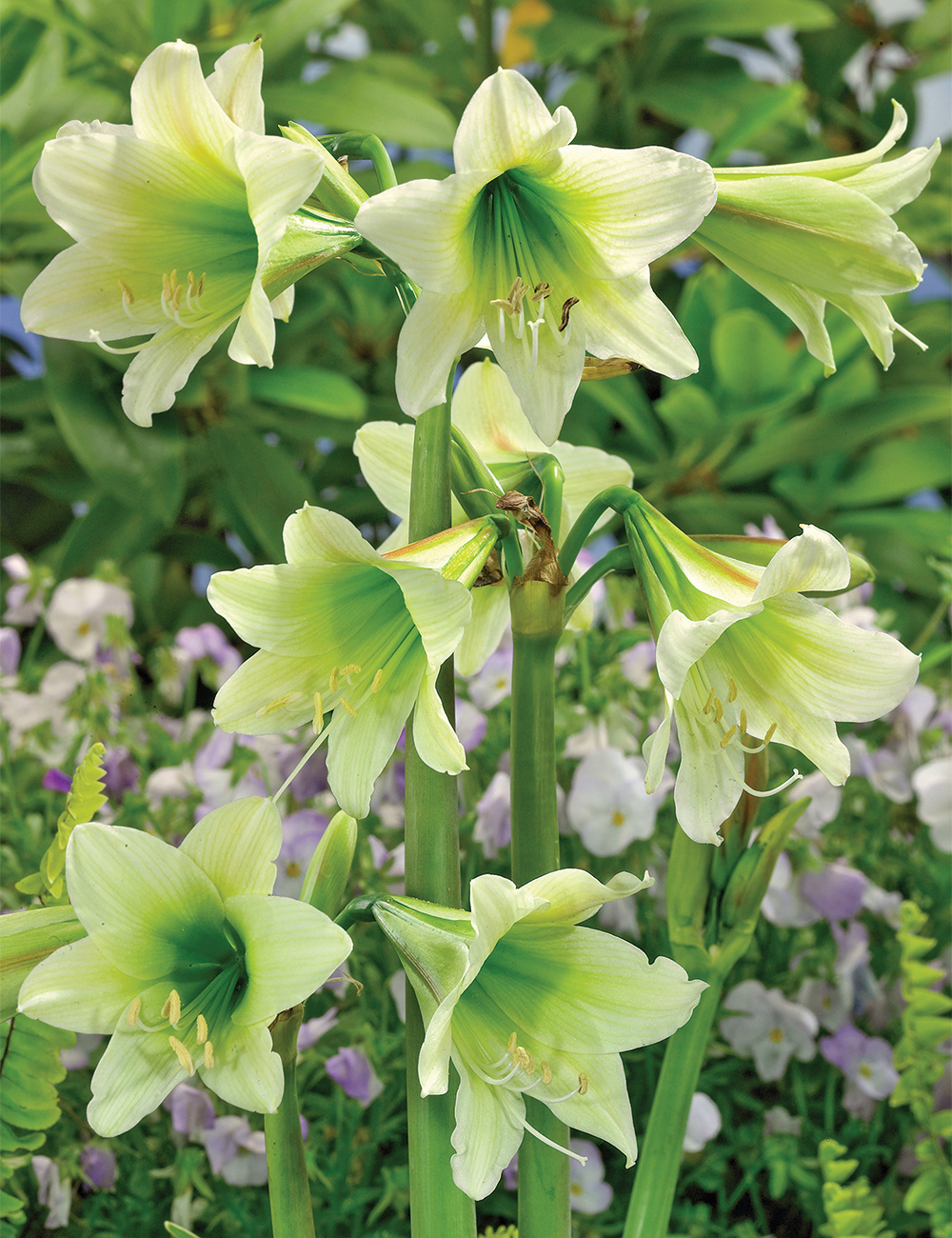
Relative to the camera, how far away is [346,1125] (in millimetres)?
633

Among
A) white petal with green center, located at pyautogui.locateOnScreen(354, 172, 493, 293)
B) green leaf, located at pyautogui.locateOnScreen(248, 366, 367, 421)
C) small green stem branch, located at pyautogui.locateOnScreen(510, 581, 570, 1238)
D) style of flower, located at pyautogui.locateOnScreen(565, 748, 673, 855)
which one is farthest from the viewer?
green leaf, located at pyautogui.locateOnScreen(248, 366, 367, 421)

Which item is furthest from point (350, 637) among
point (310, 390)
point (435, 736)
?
point (310, 390)

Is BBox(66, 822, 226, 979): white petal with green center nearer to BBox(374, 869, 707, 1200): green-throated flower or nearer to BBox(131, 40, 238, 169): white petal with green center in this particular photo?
BBox(374, 869, 707, 1200): green-throated flower

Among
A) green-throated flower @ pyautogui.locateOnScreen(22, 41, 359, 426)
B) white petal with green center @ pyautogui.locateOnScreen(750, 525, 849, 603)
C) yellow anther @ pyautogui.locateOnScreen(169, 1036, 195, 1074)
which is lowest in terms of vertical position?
yellow anther @ pyautogui.locateOnScreen(169, 1036, 195, 1074)

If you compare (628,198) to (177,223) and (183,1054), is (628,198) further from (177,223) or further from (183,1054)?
(183,1054)

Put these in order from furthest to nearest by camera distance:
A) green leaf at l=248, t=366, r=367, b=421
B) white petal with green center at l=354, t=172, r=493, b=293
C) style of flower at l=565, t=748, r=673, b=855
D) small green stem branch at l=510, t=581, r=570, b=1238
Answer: green leaf at l=248, t=366, r=367, b=421, style of flower at l=565, t=748, r=673, b=855, small green stem branch at l=510, t=581, r=570, b=1238, white petal with green center at l=354, t=172, r=493, b=293

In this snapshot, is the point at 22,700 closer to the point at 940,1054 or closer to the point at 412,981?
the point at 412,981

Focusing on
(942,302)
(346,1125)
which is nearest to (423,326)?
(346,1125)

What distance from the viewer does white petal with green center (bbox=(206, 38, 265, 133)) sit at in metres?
0.38

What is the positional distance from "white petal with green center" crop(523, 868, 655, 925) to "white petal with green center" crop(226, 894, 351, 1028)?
0.22 ft

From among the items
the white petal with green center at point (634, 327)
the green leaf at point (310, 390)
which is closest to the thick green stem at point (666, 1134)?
the white petal with green center at point (634, 327)

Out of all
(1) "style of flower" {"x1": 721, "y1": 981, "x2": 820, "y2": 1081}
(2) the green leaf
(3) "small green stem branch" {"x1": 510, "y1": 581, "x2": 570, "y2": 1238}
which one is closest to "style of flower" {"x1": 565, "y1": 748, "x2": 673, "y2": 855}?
(1) "style of flower" {"x1": 721, "y1": 981, "x2": 820, "y2": 1081}

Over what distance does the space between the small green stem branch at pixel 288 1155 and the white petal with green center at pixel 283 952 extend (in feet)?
0.12

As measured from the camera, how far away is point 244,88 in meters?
0.38
